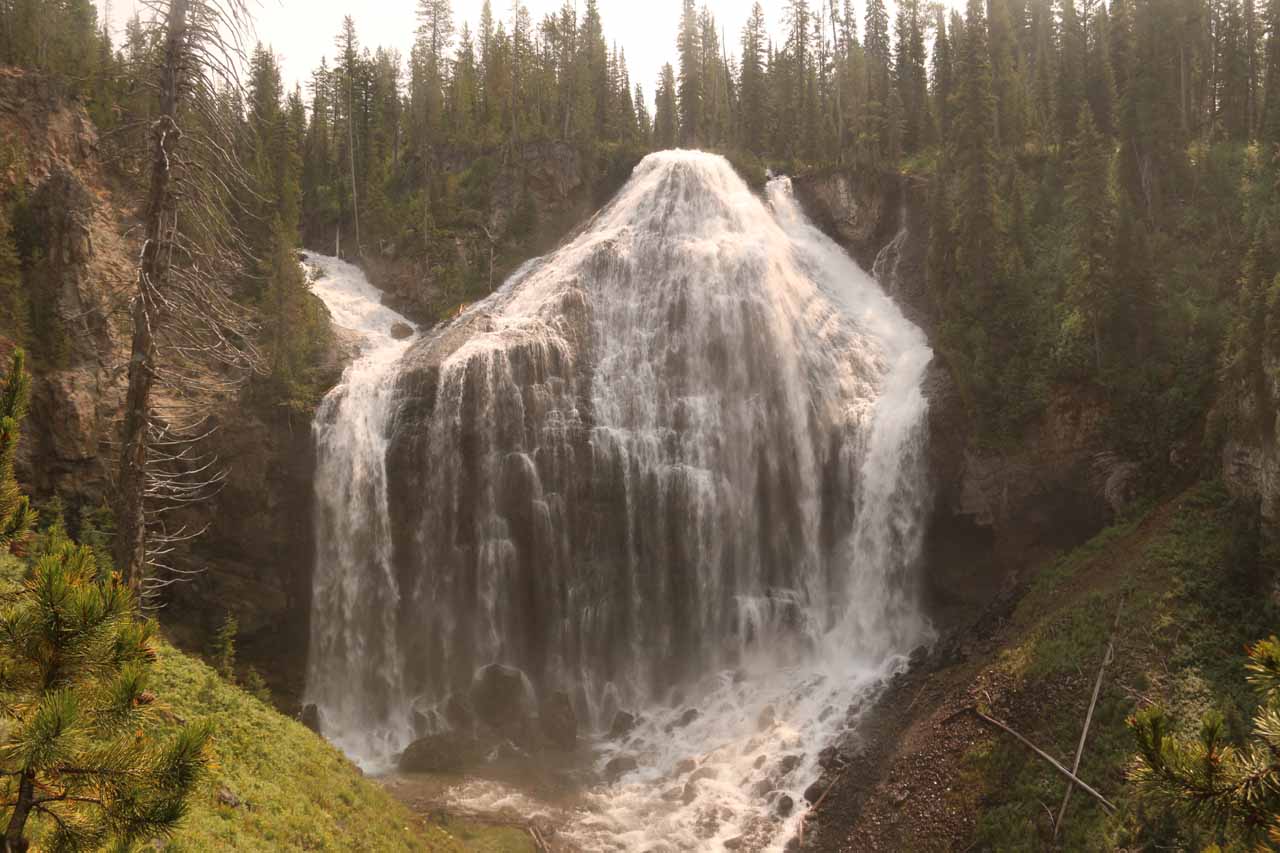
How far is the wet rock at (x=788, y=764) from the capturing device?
22275 mm

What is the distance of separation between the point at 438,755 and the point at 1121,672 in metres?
18.7

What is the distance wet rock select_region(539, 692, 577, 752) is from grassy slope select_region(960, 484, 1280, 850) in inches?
479

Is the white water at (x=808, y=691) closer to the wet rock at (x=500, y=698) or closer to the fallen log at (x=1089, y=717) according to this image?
the wet rock at (x=500, y=698)

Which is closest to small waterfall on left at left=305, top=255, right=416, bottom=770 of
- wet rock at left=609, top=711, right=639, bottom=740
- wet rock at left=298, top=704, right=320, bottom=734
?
wet rock at left=298, top=704, right=320, bottom=734

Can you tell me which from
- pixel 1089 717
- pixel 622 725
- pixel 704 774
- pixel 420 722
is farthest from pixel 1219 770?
pixel 420 722

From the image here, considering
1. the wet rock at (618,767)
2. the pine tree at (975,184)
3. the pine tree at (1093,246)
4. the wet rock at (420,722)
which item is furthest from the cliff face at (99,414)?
the pine tree at (1093,246)

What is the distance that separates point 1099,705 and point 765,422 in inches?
634

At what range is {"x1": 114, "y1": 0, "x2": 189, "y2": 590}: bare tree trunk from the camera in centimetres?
1091

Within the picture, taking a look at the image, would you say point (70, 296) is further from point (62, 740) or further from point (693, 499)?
point (62, 740)

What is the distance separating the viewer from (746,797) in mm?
21719

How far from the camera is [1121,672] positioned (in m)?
17.7

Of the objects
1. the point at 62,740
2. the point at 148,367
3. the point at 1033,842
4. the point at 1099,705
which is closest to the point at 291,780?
the point at 148,367

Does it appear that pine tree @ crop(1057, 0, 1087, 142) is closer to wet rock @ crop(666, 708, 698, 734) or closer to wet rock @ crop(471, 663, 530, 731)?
wet rock @ crop(666, 708, 698, 734)

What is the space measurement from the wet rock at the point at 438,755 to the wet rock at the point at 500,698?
1.38 meters
